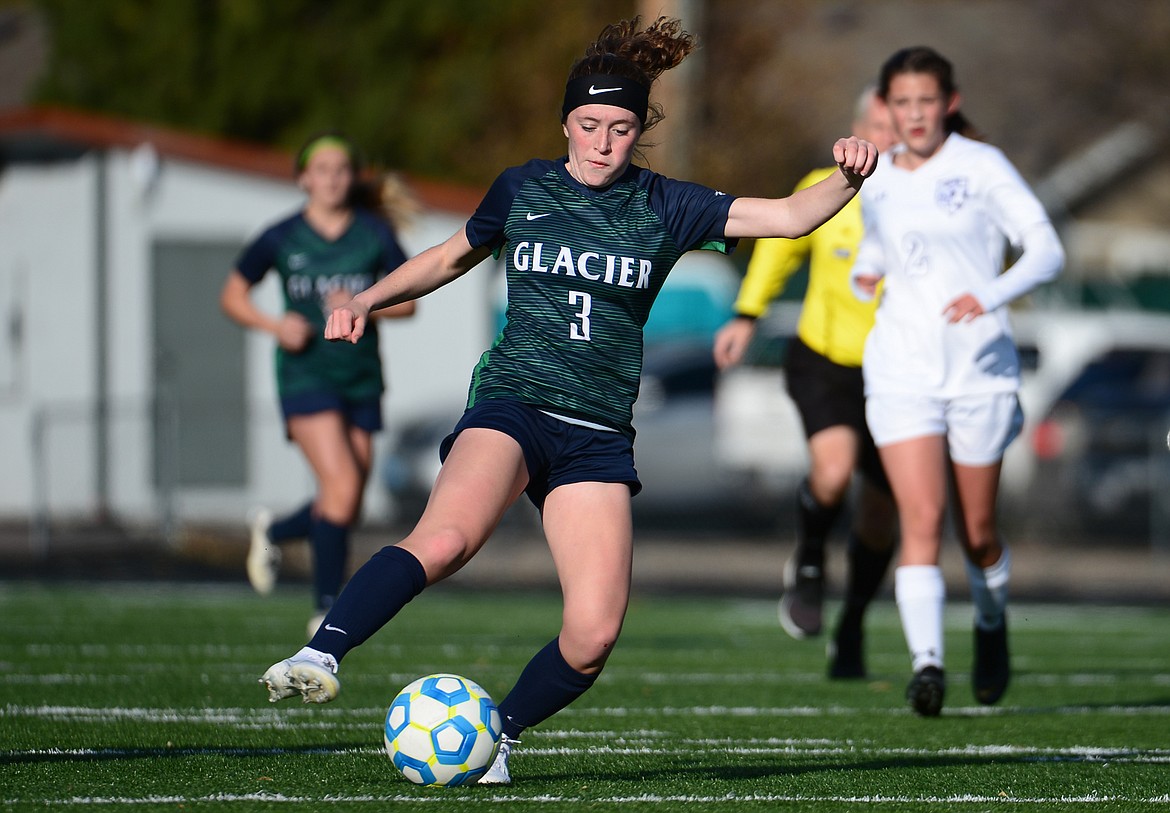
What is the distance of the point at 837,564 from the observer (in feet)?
56.7

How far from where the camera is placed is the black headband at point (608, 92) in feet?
17.1

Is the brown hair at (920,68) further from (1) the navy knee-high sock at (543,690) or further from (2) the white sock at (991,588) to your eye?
(1) the navy knee-high sock at (543,690)

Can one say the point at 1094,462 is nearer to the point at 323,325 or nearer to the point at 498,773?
the point at 323,325

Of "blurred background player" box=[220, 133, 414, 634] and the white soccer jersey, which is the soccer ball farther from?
"blurred background player" box=[220, 133, 414, 634]

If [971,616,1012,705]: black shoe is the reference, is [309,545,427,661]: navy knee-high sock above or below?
above

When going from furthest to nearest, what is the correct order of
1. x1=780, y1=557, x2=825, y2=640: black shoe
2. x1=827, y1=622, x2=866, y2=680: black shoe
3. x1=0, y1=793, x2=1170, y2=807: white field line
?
x1=780, y1=557, x2=825, y2=640: black shoe → x1=827, y1=622, x2=866, y2=680: black shoe → x1=0, y1=793, x2=1170, y2=807: white field line

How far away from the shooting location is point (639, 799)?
15.6ft

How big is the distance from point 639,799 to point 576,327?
1.29 metres

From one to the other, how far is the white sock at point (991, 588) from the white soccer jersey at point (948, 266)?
2.37 feet

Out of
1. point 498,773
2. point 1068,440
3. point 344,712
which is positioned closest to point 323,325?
point 344,712

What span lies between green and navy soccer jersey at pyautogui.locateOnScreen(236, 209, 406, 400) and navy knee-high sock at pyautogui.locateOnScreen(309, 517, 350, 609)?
0.64m

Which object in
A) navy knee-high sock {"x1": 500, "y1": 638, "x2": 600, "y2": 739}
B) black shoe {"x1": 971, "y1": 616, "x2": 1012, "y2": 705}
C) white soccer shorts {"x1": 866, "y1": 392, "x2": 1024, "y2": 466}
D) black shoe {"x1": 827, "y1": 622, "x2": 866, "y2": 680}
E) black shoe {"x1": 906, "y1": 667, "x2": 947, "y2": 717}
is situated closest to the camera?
navy knee-high sock {"x1": 500, "y1": 638, "x2": 600, "y2": 739}

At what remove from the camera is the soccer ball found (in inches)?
189

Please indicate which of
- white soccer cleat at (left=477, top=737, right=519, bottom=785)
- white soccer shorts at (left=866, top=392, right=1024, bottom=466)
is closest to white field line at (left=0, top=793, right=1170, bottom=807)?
white soccer cleat at (left=477, top=737, right=519, bottom=785)
